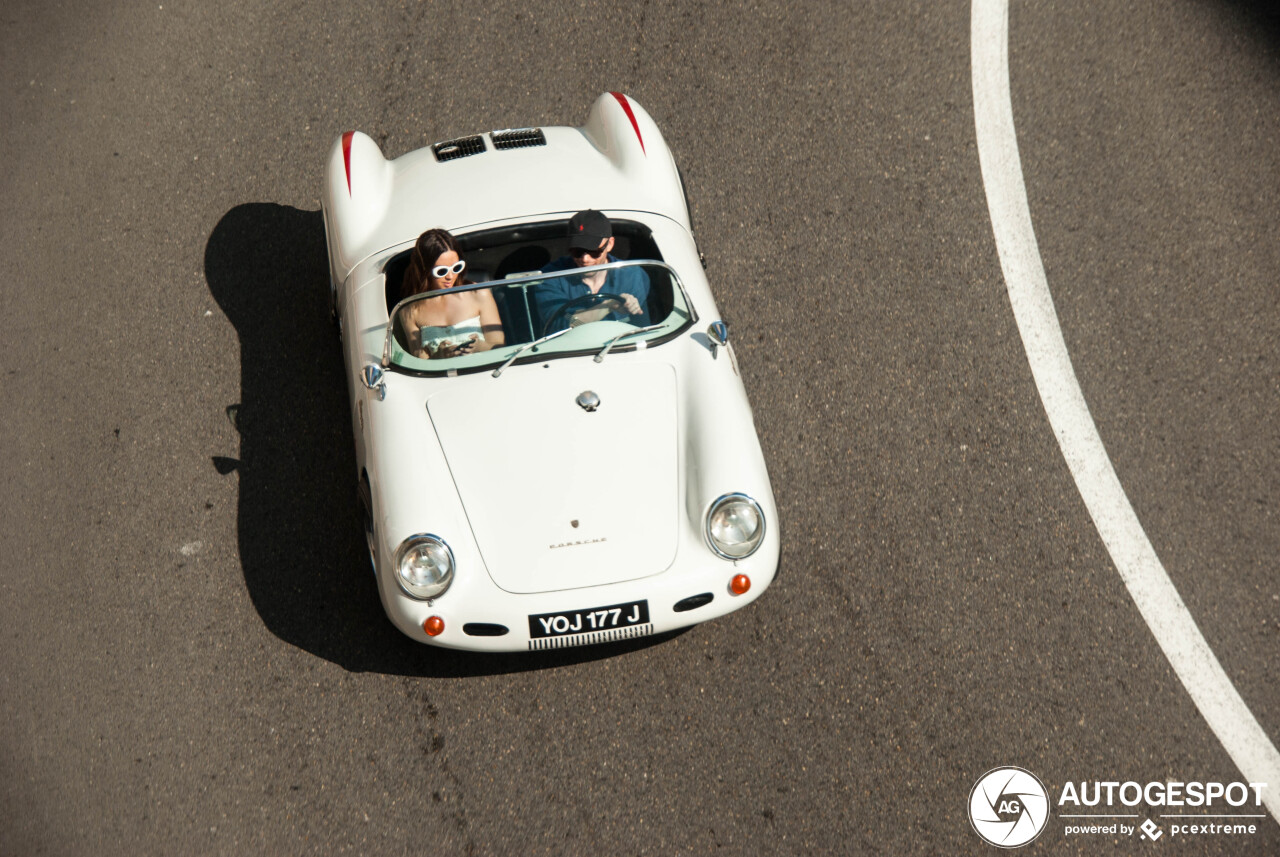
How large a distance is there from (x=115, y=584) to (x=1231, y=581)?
18.9ft

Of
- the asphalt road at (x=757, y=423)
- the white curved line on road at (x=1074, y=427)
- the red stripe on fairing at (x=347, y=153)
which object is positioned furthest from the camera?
the red stripe on fairing at (x=347, y=153)

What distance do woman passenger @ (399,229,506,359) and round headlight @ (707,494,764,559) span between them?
1359 mm

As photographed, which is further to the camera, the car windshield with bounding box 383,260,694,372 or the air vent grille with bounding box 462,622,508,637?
the car windshield with bounding box 383,260,694,372

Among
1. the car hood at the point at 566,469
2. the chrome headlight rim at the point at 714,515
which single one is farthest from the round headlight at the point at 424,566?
the chrome headlight rim at the point at 714,515

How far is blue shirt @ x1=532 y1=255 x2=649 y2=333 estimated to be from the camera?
190 inches

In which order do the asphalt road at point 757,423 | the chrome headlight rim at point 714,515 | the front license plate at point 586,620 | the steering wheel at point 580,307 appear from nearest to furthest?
the front license plate at point 586,620, the chrome headlight rim at point 714,515, the asphalt road at point 757,423, the steering wheel at point 580,307

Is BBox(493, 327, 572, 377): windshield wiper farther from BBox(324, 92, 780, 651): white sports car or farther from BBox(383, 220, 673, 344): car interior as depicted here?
BBox(383, 220, 673, 344): car interior

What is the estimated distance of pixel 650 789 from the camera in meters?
4.50

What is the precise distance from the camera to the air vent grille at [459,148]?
5668 mm

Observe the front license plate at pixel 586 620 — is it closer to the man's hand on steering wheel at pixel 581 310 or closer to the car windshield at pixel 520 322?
the car windshield at pixel 520 322

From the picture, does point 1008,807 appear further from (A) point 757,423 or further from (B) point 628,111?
(B) point 628,111

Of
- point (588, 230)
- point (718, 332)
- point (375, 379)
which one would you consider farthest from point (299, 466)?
point (718, 332)

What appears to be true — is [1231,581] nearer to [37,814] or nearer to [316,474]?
[316,474]

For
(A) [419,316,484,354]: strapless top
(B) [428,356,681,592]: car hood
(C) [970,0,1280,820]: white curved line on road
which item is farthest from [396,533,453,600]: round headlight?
(C) [970,0,1280,820]: white curved line on road
